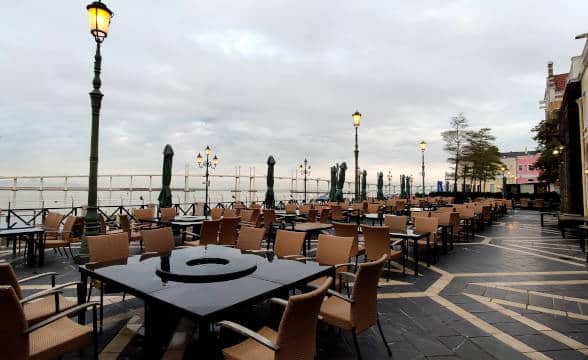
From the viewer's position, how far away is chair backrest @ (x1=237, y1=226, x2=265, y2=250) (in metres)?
4.34

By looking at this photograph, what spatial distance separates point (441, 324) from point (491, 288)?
6.19 feet

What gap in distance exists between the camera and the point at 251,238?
14.5 feet

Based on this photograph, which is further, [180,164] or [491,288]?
[180,164]

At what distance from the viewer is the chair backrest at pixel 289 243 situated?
388 centimetres

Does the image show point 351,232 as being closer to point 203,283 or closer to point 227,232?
point 227,232

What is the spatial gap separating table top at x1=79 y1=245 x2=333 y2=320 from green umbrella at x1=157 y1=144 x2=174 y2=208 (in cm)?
692

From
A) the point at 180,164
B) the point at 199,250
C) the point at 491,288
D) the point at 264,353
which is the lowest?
the point at 491,288

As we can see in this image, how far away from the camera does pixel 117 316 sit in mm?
A: 3402

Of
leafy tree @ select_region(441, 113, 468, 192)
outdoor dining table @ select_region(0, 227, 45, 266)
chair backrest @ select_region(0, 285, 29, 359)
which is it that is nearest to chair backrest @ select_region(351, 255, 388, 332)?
chair backrest @ select_region(0, 285, 29, 359)

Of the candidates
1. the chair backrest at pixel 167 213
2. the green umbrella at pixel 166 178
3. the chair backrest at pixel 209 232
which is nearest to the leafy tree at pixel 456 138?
the green umbrella at pixel 166 178

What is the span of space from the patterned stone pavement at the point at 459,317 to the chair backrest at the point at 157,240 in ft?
2.21

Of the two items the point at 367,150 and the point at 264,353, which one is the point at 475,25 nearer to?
the point at 264,353

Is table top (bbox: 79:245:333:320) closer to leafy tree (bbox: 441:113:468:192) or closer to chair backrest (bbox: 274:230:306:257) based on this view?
chair backrest (bbox: 274:230:306:257)

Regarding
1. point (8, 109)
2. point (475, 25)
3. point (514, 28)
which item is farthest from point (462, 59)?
point (8, 109)
